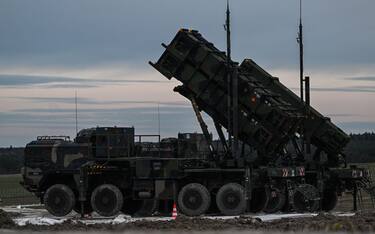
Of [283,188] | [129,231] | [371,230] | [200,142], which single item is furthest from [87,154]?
[371,230]

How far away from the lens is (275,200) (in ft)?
98.7

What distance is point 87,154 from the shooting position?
30219 mm

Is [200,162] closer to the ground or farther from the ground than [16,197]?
farther from the ground

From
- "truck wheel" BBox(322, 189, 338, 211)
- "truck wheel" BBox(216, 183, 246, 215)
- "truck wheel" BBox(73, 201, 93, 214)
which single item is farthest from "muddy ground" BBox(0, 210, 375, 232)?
"truck wheel" BBox(322, 189, 338, 211)

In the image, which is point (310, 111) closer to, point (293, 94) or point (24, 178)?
point (293, 94)

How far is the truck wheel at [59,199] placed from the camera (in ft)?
98.6

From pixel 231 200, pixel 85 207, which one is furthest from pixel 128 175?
pixel 231 200

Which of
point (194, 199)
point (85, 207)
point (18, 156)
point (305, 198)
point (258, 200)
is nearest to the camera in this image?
point (194, 199)

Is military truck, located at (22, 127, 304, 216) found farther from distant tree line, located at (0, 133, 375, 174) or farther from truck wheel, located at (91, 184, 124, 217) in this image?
distant tree line, located at (0, 133, 375, 174)

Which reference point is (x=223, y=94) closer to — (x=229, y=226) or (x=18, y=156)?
(x=229, y=226)

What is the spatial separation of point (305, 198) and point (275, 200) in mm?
1109

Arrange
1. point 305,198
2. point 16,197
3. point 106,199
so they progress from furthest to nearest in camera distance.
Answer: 1. point 16,197
2. point 106,199
3. point 305,198

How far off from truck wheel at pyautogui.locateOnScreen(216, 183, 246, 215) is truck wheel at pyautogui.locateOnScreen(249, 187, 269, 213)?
1.41 metres

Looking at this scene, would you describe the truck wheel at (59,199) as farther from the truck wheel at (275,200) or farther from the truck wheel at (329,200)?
the truck wheel at (329,200)
